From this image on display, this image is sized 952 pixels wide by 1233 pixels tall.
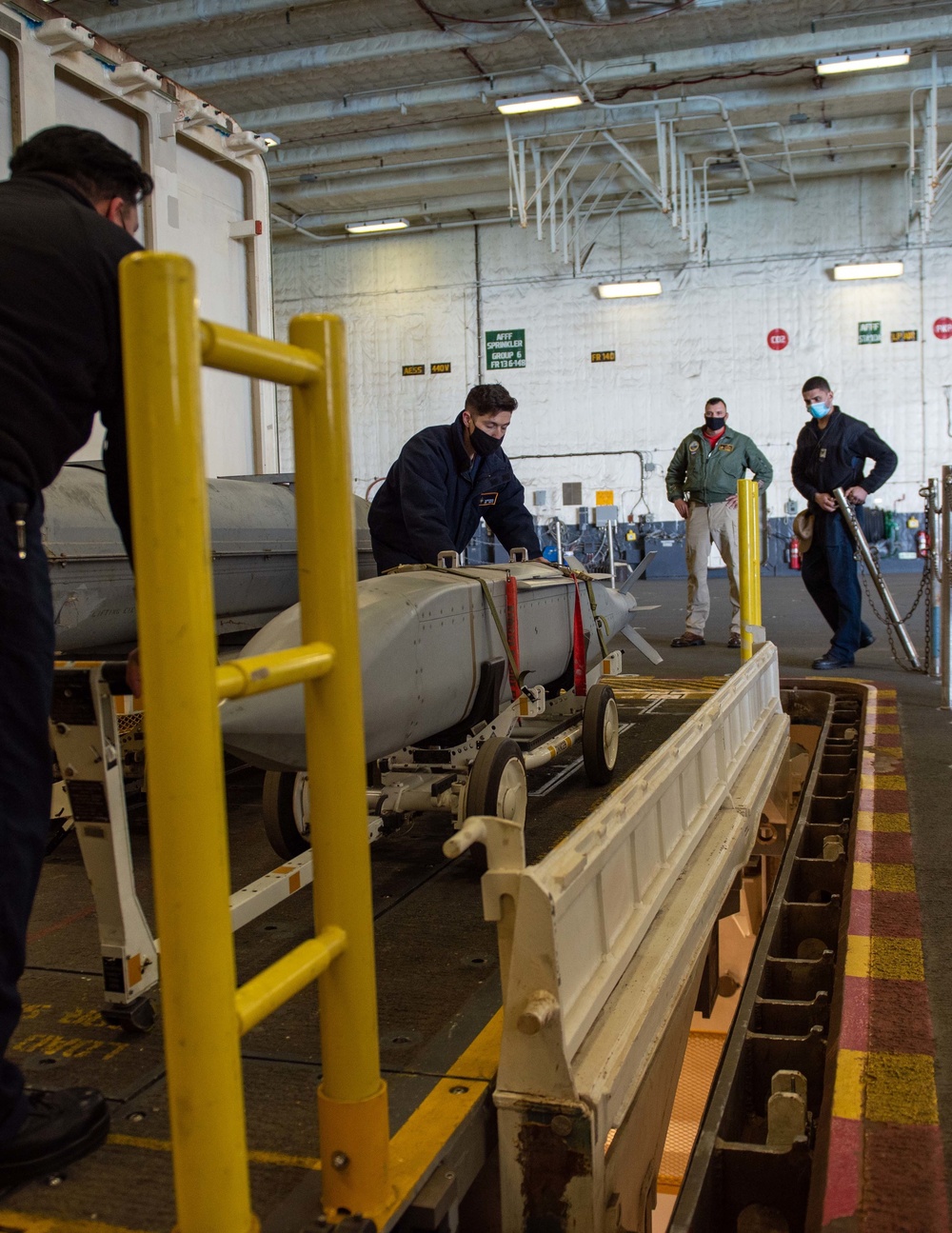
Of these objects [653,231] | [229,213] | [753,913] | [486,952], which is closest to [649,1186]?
[486,952]

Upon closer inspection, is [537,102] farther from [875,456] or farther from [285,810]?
[285,810]

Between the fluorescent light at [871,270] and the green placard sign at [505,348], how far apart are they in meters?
5.59

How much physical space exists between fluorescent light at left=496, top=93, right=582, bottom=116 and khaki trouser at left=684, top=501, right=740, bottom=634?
281 inches

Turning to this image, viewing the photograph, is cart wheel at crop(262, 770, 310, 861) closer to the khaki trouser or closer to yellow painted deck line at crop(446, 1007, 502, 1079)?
yellow painted deck line at crop(446, 1007, 502, 1079)

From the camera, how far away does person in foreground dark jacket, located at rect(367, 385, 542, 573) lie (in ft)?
15.1

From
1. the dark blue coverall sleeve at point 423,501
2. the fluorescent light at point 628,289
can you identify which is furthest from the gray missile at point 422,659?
the fluorescent light at point 628,289

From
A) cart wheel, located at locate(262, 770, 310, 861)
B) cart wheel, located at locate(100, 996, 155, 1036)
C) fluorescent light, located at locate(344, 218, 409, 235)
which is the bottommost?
cart wheel, located at locate(100, 996, 155, 1036)

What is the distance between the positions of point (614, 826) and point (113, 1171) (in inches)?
48.4

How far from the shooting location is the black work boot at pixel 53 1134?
1834mm

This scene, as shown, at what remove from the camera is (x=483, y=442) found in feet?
15.6

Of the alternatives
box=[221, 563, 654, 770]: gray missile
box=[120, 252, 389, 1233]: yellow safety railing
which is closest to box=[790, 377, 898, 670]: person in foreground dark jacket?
box=[221, 563, 654, 770]: gray missile

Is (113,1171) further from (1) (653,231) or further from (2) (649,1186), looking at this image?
(1) (653,231)

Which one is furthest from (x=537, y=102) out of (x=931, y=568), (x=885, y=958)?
(x=885, y=958)

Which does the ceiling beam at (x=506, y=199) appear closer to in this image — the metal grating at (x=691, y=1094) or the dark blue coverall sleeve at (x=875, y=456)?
the dark blue coverall sleeve at (x=875, y=456)
